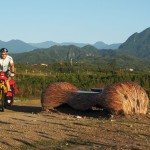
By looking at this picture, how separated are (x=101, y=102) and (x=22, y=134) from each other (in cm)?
329

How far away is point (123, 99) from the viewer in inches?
440

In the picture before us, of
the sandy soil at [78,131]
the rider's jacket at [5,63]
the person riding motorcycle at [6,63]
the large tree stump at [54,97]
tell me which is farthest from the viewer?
the rider's jacket at [5,63]

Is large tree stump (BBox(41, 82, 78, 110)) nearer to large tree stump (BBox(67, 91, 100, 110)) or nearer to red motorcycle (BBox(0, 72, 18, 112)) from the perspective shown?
large tree stump (BBox(67, 91, 100, 110))

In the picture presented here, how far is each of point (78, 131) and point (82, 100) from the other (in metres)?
3.29

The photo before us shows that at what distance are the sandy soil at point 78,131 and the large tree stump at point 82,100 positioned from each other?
361mm

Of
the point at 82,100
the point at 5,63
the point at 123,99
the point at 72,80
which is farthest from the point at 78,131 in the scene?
the point at 72,80

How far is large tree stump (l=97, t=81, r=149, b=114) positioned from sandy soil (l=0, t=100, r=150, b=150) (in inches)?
10.5

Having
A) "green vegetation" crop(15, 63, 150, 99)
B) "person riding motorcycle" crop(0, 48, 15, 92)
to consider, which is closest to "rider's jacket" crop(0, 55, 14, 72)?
"person riding motorcycle" crop(0, 48, 15, 92)

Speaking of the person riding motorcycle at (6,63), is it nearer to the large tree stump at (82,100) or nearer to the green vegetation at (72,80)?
the large tree stump at (82,100)

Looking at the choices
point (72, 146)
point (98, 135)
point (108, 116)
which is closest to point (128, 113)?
point (108, 116)

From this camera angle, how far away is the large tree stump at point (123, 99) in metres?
11.1

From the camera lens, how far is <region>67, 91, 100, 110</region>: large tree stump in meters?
11.8

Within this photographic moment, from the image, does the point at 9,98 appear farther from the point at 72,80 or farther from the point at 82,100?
the point at 72,80

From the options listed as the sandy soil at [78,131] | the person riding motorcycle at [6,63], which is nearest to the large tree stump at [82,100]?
the sandy soil at [78,131]
